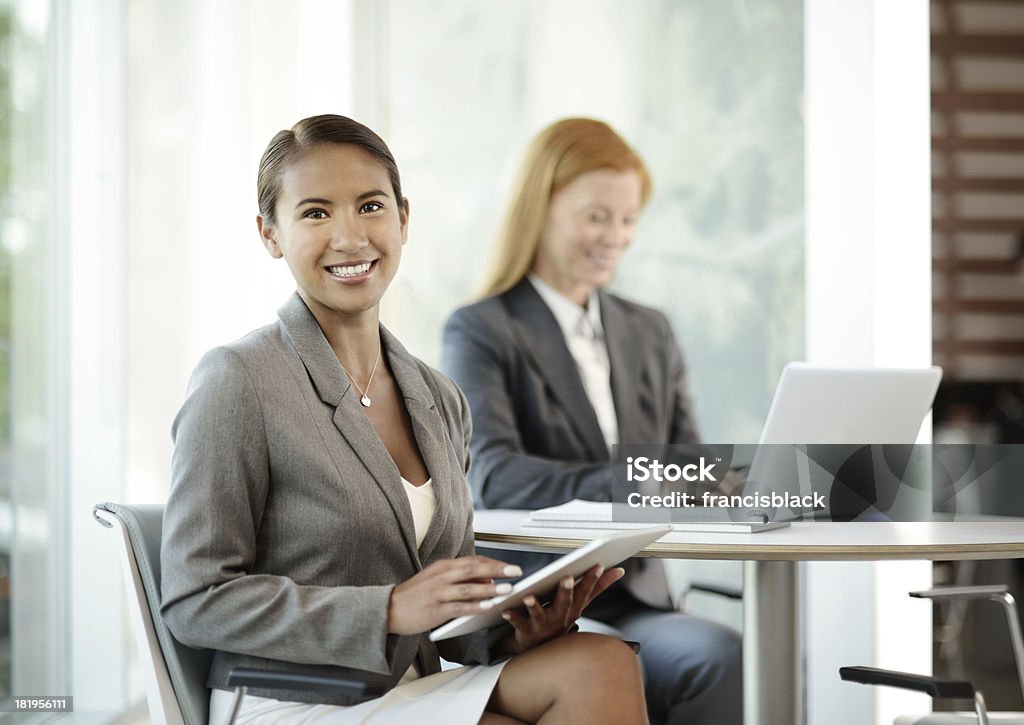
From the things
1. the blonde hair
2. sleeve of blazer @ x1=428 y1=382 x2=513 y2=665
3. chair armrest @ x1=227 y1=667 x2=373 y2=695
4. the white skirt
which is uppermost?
the blonde hair

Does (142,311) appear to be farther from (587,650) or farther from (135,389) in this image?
(587,650)

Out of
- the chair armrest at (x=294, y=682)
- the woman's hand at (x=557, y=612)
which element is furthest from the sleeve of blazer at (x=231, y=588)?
the woman's hand at (x=557, y=612)

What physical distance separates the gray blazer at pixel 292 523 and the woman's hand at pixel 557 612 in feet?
0.26

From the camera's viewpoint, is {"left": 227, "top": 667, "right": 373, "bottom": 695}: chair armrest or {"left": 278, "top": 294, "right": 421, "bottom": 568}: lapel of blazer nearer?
{"left": 227, "top": 667, "right": 373, "bottom": 695}: chair armrest

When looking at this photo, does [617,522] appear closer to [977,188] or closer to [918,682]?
[918,682]

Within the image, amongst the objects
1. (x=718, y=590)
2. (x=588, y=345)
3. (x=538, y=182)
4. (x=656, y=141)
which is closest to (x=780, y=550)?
(x=718, y=590)

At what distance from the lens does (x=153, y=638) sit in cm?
152

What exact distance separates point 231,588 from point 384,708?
0.28 meters

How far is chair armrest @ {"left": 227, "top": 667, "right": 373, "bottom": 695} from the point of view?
4.29ft

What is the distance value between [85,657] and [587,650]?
1881mm

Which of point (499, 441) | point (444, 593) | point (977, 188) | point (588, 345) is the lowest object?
point (444, 593)

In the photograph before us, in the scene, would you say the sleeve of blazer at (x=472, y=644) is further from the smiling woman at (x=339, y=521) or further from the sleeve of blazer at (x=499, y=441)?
the sleeve of blazer at (x=499, y=441)

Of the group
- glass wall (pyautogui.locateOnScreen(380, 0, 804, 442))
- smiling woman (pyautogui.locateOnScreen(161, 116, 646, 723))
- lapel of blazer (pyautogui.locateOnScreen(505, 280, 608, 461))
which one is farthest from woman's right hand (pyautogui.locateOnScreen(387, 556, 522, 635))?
glass wall (pyautogui.locateOnScreen(380, 0, 804, 442))

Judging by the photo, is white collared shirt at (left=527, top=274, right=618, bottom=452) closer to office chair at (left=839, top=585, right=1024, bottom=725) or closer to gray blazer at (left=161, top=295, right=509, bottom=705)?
office chair at (left=839, top=585, right=1024, bottom=725)
